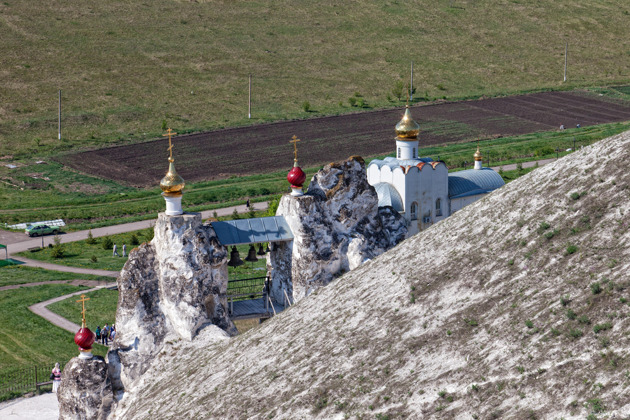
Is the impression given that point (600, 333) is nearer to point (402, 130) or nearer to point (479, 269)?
point (479, 269)

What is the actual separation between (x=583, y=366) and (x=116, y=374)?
58.9 feet

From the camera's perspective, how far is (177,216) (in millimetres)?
32500

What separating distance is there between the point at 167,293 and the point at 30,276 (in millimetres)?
31384

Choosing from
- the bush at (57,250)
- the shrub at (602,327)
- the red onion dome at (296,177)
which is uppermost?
the red onion dome at (296,177)

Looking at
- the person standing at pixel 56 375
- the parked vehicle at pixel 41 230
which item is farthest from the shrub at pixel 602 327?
the parked vehicle at pixel 41 230

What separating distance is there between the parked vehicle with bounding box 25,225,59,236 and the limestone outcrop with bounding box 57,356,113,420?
40810 millimetres

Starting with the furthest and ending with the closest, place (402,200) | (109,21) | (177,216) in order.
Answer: (109,21), (402,200), (177,216)

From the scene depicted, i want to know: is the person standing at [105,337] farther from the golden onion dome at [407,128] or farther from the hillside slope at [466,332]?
the golden onion dome at [407,128]

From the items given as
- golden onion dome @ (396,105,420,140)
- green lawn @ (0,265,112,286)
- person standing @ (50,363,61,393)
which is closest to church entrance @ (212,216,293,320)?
golden onion dome @ (396,105,420,140)

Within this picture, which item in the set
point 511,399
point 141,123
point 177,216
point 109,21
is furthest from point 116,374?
point 109,21

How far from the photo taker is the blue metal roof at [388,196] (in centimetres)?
3938

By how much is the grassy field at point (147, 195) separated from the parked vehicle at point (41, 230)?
1112 millimetres

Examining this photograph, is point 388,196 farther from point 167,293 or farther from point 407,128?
point 167,293

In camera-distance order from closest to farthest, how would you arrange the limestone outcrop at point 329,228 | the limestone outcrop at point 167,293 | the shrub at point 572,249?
the shrub at point 572,249, the limestone outcrop at point 167,293, the limestone outcrop at point 329,228
